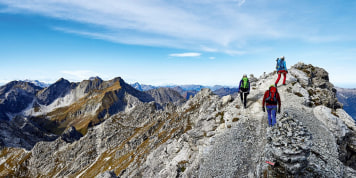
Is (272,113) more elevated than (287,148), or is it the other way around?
(272,113)

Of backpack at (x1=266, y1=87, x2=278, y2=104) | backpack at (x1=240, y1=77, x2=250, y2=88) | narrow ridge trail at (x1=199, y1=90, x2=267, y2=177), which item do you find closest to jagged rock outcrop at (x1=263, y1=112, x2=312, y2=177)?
backpack at (x1=266, y1=87, x2=278, y2=104)

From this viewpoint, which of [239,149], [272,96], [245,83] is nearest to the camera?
[272,96]

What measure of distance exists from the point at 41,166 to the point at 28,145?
3111 inches

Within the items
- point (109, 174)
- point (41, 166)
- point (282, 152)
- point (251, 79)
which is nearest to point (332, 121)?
point (282, 152)

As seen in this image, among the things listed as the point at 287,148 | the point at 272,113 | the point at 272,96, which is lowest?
the point at 287,148

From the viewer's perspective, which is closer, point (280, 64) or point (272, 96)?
point (272, 96)

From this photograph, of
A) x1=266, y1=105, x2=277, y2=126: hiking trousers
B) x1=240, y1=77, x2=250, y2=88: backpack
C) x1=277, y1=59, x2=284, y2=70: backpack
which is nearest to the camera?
x1=266, y1=105, x2=277, y2=126: hiking trousers

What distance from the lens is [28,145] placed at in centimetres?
18975

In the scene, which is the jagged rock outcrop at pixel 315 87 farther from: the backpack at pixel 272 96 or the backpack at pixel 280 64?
the backpack at pixel 272 96

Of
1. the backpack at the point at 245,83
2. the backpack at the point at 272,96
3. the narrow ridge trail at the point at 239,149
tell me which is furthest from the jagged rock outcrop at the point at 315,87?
the backpack at the point at 272,96

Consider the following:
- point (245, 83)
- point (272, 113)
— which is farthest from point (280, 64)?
point (272, 113)

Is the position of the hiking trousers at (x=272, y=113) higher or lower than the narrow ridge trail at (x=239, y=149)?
higher

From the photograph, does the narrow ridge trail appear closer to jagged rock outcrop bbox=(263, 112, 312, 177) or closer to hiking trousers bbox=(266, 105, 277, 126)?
hiking trousers bbox=(266, 105, 277, 126)

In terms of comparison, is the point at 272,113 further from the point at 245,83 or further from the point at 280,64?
the point at 280,64
